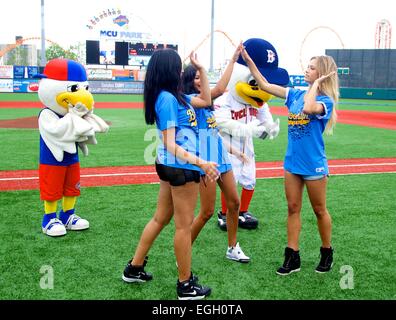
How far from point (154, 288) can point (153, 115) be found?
143cm

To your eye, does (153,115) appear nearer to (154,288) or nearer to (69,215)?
(154,288)

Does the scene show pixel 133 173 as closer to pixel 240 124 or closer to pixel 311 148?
pixel 240 124

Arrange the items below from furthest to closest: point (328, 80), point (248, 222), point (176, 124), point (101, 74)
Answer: point (101, 74)
point (248, 222)
point (328, 80)
point (176, 124)

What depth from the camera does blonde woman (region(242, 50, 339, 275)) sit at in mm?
3938

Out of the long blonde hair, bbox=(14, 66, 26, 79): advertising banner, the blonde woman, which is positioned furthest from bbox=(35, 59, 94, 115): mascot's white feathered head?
bbox=(14, 66, 26, 79): advertising banner

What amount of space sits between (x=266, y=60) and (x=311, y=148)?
1221 mm

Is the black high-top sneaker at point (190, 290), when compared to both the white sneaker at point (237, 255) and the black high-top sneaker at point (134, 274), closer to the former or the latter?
the black high-top sneaker at point (134, 274)

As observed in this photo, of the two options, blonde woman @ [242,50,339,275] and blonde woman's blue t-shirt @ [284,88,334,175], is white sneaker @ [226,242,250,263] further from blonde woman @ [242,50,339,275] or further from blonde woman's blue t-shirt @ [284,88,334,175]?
blonde woman's blue t-shirt @ [284,88,334,175]

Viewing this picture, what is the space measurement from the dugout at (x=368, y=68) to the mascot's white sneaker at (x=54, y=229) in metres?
47.5

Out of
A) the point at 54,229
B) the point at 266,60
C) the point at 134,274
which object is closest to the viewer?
the point at 134,274

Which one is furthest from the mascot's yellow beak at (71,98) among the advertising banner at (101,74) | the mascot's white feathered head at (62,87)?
the advertising banner at (101,74)

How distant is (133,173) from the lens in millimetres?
8383

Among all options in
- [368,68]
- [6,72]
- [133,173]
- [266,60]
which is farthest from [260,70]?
[368,68]
